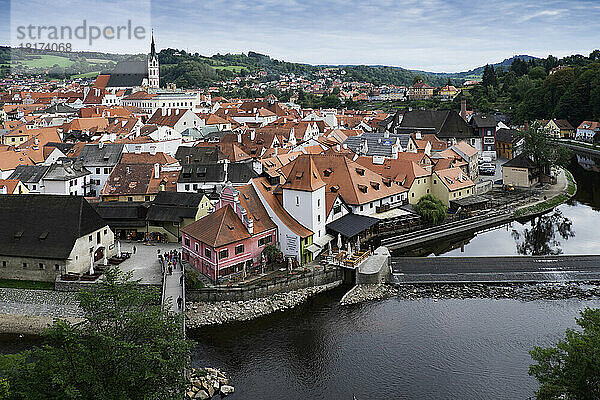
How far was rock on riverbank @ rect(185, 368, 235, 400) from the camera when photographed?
19.2 m

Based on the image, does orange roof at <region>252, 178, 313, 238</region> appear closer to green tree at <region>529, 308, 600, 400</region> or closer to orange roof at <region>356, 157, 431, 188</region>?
orange roof at <region>356, 157, 431, 188</region>

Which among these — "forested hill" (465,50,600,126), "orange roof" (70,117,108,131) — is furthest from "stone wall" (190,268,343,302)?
"forested hill" (465,50,600,126)

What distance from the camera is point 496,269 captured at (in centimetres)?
2938

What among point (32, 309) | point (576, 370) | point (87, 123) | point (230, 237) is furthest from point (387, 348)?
point (87, 123)

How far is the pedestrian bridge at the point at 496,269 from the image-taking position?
93.7 ft

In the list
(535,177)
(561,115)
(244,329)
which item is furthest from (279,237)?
(561,115)

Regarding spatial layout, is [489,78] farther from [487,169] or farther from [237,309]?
[237,309]

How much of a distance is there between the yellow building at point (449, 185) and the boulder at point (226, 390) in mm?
27485

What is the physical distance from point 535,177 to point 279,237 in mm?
33028

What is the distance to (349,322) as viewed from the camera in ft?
80.8

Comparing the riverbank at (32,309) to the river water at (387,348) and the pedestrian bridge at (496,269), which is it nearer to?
the river water at (387,348)

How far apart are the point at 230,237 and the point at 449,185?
2165cm

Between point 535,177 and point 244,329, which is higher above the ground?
point 535,177

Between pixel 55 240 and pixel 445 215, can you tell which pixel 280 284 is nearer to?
pixel 55 240
